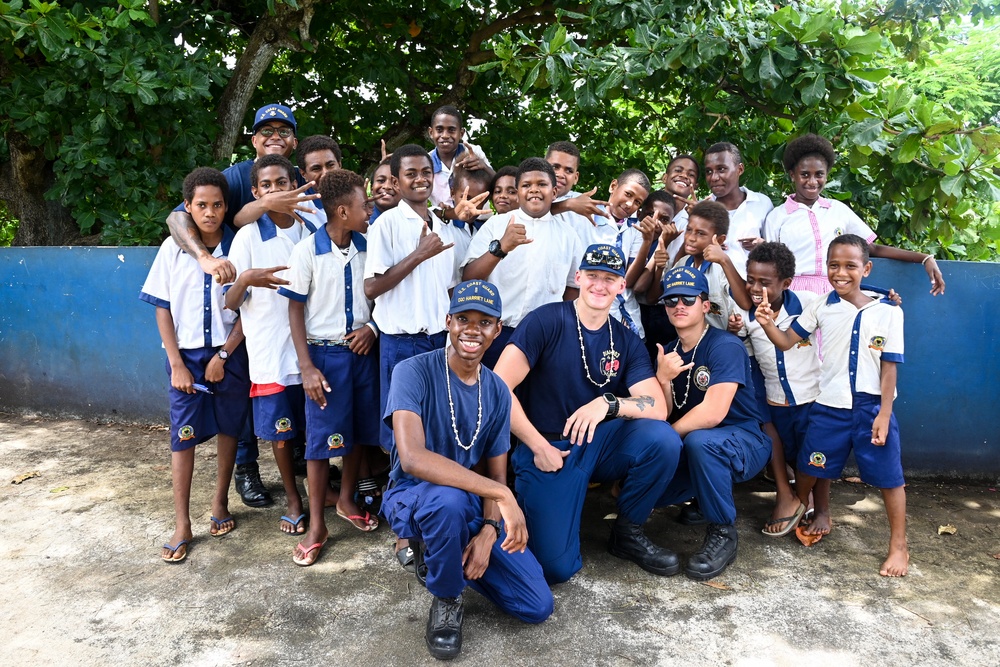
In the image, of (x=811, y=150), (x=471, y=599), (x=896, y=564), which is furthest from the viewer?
(x=811, y=150)

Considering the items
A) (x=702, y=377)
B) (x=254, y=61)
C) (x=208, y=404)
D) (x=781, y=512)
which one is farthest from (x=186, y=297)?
(x=254, y=61)

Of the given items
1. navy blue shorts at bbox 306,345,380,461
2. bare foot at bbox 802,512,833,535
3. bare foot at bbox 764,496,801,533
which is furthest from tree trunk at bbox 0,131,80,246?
bare foot at bbox 802,512,833,535

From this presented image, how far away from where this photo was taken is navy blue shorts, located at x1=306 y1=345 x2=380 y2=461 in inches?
145

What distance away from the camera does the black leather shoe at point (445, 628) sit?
279cm

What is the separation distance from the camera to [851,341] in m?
3.63

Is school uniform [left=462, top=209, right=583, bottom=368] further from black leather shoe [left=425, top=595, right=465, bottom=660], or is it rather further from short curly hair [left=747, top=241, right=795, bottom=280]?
black leather shoe [left=425, top=595, right=465, bottom=660]

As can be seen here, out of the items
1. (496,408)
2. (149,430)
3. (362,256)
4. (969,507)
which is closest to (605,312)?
(496,408)

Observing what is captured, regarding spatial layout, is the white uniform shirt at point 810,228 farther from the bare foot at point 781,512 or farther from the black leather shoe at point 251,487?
the black leather shoe at point 251,487

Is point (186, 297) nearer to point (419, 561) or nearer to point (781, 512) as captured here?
point (419, 561)

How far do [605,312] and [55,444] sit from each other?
3.96 metres

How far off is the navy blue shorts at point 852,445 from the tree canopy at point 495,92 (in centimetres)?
167

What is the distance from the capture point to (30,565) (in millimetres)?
3500

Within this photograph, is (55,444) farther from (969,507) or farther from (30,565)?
(969,507)

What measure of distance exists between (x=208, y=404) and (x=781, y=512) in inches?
114
